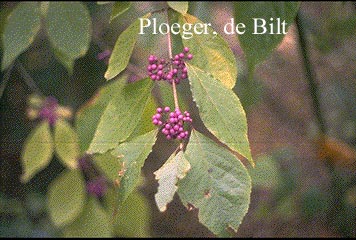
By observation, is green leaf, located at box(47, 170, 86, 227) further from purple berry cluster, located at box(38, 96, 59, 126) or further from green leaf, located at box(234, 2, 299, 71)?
green leaf, located at box(234, 2, 299, 71)

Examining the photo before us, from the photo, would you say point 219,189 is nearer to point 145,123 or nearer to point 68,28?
point 145,123

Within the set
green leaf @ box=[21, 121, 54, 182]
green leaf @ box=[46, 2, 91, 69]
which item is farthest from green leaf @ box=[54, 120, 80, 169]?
green leaf @ box=[46, 2, 91, 69]

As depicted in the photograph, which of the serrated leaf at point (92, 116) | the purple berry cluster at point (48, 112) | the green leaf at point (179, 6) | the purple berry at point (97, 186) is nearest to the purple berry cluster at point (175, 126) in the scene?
the green leaf at point (179, 6)

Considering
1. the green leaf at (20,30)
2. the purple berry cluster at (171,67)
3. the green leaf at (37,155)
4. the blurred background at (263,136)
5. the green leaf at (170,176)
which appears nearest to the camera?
the green leaf at (170,176)

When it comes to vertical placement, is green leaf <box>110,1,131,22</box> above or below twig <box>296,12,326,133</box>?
above

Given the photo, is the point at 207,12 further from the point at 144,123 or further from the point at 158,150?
the point at 158,150

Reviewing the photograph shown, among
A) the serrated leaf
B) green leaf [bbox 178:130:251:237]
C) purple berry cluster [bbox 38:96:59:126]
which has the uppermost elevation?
green leaf [bbox 178:130:251:237]

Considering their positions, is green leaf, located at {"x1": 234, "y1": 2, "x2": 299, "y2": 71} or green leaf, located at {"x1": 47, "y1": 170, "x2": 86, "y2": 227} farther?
green leaf, located at {"x1": 47, "y1": 170, "x2": 86, "y2": 227}

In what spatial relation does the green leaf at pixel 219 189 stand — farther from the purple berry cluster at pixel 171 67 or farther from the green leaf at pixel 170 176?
the purple berry cluster at pixel 171 67
